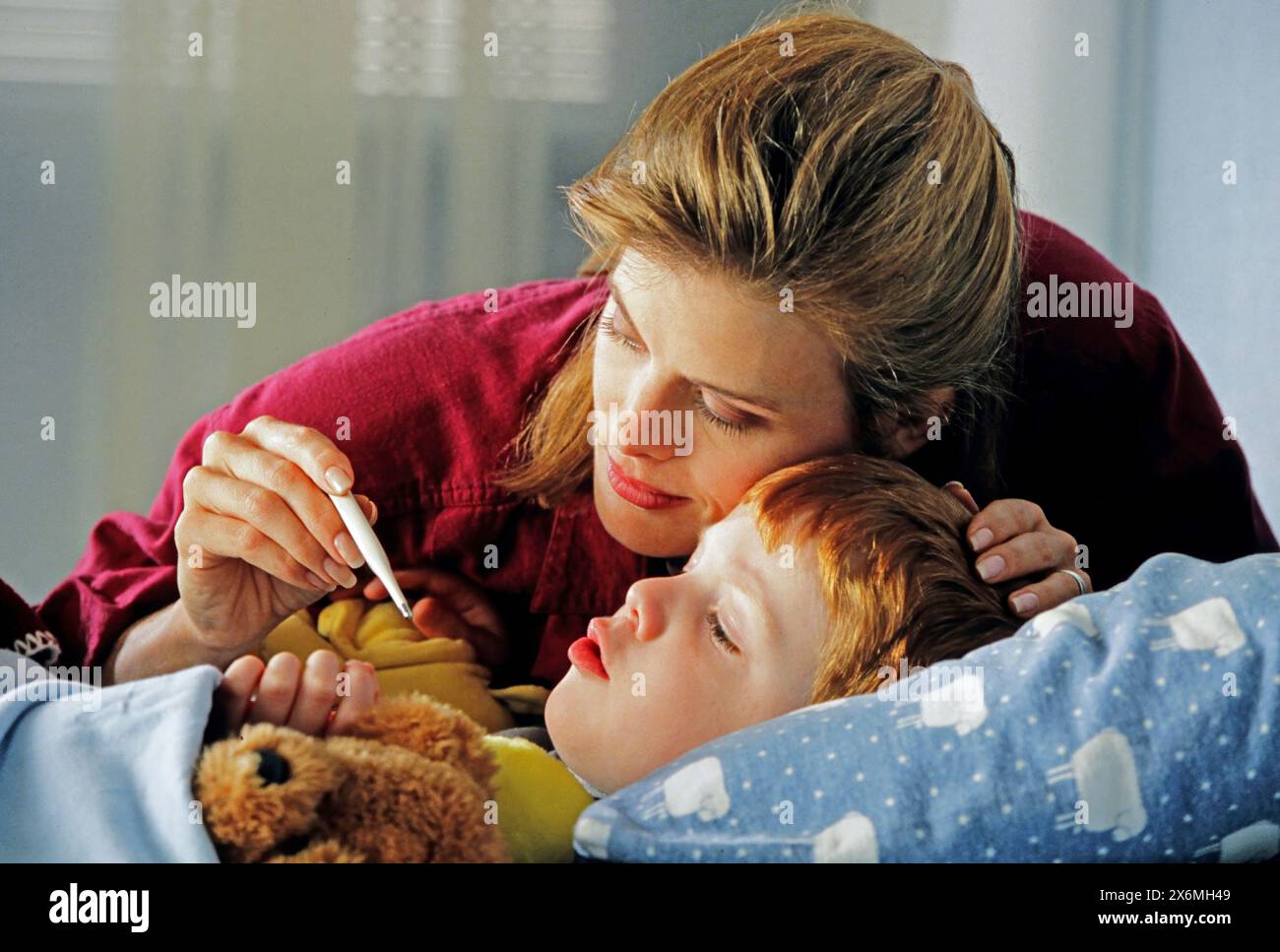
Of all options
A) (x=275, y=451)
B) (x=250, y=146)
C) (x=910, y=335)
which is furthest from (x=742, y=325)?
(x=250, y=146)

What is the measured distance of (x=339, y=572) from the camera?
0.79 meters

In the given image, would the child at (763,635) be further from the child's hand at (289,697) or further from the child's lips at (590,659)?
the child's hand at (289,697)

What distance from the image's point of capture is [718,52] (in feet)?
2.97

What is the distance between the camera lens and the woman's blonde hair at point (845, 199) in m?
0.81

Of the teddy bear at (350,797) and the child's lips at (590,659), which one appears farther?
the child's lips at (590,659)

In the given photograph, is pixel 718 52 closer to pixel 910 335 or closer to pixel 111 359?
pixel 910 335

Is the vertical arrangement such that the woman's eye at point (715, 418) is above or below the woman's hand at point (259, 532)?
above

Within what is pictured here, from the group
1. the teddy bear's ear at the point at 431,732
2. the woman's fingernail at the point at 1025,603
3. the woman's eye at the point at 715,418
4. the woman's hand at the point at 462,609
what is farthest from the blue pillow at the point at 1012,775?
the woman's hand at the point at 462,609

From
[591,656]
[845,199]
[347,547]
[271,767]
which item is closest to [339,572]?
[347,547]

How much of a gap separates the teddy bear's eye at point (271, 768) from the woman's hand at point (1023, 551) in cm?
43

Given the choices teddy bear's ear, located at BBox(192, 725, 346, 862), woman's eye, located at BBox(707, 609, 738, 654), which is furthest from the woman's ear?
teddy bear's ear, located at BBox(192, 725, 346, 862)

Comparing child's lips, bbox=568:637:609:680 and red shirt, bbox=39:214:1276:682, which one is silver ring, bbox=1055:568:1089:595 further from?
child's lips, bbox=568:637:609:680

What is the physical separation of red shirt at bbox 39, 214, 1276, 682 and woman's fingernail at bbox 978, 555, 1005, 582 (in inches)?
7.6
